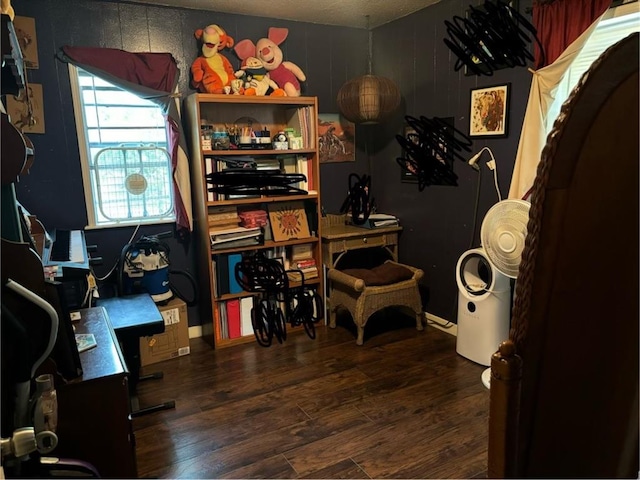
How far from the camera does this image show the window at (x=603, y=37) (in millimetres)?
2287

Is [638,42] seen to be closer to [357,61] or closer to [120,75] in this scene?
[120,75]

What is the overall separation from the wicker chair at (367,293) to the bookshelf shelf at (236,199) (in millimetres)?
236

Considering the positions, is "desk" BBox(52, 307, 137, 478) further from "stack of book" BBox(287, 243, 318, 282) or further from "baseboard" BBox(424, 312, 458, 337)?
"baseboard" BBox(424, 312, 458, 337)

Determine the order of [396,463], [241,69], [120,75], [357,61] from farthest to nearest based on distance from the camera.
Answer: [357,61], [241,69], [120,75], [396,463]

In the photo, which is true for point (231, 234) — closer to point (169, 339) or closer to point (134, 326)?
point (169, 339)

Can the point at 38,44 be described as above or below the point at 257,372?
above

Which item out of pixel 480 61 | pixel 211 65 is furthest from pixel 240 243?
pixel 480 61

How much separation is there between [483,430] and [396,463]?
51 centimetres

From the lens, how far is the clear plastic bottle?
98 cm

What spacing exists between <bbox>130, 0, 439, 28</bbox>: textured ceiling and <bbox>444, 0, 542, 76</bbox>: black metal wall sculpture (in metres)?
0.39

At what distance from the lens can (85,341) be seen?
1.77 metres

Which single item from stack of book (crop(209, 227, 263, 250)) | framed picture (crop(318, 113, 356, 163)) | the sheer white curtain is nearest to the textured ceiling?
framed picture (crop(318, 113, 356, 163))

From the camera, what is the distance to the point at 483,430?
226 centimetres

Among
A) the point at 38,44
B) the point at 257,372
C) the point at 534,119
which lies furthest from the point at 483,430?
the point at 38,44
